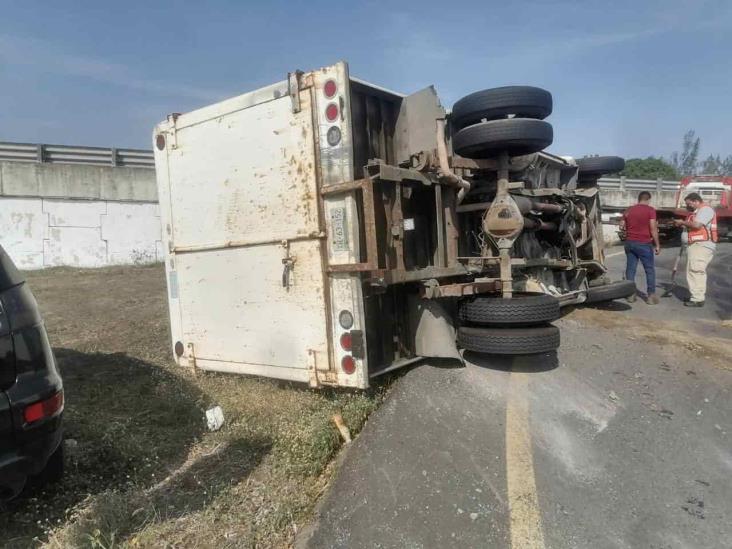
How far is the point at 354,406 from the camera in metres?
3.60

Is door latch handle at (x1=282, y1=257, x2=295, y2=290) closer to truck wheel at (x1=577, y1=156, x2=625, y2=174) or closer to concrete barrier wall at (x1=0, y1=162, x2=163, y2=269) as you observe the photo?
truck wheel at (x1=577, y1=156, x2=625, y2=174)

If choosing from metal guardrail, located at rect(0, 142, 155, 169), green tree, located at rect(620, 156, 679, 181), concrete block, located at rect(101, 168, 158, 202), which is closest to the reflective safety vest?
concrete block, located at rect(101, 168, 158, 202)

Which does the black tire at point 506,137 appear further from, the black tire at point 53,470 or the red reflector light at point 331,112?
the black tire at point 53,470

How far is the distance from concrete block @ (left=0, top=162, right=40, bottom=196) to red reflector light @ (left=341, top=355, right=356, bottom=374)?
11.4 meters

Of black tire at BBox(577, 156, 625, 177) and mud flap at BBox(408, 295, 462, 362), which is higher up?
black tire at BBox(577, 156, 625, 177)

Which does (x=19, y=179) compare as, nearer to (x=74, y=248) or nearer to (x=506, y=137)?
(x=74, y=248)

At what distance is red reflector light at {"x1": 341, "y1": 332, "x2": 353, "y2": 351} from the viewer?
353cm

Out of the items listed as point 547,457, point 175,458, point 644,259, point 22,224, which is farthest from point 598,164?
point 22,224

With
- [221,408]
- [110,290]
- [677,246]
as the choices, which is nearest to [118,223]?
[110,290]

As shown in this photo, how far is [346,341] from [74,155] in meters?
12.6

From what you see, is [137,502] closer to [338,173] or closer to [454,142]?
[338,173]

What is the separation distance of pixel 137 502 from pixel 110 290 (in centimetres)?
746

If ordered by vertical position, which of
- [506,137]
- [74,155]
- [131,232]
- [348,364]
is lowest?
[348,364]

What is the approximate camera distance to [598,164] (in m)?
6.91
